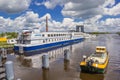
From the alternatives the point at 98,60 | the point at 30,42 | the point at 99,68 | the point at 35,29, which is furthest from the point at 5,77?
the point at 35,29

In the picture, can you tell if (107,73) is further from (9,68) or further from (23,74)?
(9,68)

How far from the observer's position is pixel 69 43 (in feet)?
271

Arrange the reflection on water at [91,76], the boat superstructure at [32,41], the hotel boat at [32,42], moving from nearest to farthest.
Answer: the reflection on water at [91,76], the hotel boat at [32,42], the boat superstructure at [32,41]

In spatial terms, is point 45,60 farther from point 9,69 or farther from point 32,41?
point 32,41

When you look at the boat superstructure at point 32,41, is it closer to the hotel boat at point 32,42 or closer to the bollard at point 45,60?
the hotel boat at point 32,42

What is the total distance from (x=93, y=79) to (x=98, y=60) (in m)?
4.47

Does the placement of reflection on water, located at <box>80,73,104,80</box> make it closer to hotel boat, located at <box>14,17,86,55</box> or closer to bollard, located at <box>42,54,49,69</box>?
bollard, located at <box>42,54,49,69</box>

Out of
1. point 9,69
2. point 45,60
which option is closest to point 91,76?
point 45,60

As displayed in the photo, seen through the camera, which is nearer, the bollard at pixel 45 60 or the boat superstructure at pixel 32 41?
the bollard at pixel 45 60

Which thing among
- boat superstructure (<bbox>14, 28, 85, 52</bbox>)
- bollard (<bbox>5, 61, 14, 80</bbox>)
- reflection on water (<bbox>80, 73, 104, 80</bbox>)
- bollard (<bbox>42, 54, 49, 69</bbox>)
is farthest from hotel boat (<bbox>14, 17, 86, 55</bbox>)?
bollard (<bbox>5, 61, 14, 80</bbox>)

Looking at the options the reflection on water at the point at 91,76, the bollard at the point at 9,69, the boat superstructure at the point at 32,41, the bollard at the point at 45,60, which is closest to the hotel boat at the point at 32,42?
the boat superstructure at the point at 32,41

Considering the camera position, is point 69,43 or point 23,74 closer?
point 23,74

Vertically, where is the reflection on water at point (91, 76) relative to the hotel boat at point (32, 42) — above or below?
below

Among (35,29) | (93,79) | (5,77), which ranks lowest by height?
(93,79)
